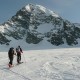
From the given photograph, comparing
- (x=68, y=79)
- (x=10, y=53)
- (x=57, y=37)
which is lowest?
(x=68, y=79)

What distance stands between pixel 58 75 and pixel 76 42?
170m

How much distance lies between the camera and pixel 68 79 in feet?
56.1

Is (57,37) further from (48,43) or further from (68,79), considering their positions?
(68,79)

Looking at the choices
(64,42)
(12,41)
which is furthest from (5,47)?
(64,42)

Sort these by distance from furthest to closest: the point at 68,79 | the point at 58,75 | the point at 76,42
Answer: the point at 76,42 < the point at 58,75 < the point at 68,79

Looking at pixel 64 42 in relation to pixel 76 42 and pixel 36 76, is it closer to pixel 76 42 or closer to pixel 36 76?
pixel 76 42

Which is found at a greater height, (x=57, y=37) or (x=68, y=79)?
(x=57, y=37)

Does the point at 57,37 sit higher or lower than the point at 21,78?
higher

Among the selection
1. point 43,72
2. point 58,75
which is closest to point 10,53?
point 43,72

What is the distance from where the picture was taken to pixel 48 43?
184 meters

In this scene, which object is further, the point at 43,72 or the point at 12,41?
the point at 12,41

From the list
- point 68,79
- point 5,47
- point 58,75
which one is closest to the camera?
point 68,79

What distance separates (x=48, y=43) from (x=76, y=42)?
2016 cm

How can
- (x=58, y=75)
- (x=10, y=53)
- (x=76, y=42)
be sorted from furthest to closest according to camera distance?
1. (x=76, y=42)
2. (x=10, y=53)
3. (x=58, y=75)
